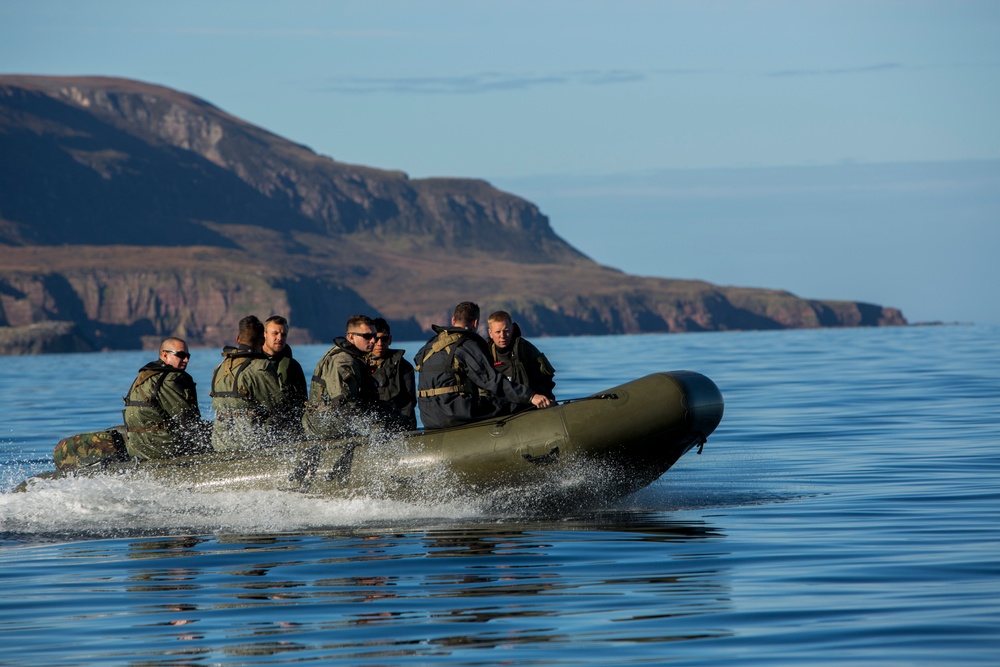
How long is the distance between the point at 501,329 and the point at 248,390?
2.52 metres

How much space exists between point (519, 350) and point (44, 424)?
54.5 ft

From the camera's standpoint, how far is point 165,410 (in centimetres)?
1351

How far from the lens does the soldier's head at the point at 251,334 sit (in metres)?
13.3

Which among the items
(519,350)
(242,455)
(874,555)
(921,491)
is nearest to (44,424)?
(242,455)

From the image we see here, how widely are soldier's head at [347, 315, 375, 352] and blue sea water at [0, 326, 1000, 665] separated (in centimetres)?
152

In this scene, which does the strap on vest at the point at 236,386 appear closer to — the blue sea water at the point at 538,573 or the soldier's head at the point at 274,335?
the soldier's head at the point at 274,335

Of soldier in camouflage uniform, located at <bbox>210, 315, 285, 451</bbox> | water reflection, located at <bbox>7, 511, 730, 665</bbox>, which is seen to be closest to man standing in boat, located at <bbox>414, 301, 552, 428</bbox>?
water reflection, located at <bbox>7, 511, 730, 665</bbox>

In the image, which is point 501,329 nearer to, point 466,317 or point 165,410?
point 466,317

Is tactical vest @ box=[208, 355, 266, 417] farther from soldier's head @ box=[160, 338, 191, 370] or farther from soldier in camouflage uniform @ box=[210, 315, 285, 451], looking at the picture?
soldier's head @ box=[160, 338, 191, 370]

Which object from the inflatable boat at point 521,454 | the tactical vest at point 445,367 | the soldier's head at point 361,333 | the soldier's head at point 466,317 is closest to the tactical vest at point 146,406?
the inflatable boat at point 521,454

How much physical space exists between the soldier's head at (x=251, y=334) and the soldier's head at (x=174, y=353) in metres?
0.55

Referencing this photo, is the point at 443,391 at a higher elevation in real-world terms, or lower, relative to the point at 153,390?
lower

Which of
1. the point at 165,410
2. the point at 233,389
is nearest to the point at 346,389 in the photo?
the point at 233,389

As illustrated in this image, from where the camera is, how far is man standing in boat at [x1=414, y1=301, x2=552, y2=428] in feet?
42.6
